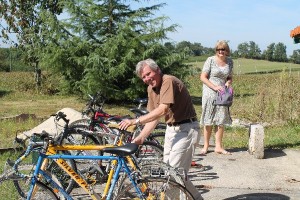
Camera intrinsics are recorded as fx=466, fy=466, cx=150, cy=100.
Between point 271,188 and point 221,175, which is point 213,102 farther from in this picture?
point 271,188

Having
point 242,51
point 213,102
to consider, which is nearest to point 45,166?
point 213,102

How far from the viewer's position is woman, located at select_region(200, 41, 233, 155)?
7445 mm

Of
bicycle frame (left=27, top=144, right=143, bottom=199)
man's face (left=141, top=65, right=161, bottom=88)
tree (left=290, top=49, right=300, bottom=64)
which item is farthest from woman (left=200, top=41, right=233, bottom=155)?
tree (left=290, top=49, right=300, bottom=64)

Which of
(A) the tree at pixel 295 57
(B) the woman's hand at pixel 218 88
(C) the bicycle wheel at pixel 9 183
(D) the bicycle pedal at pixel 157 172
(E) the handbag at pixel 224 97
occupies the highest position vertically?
(A) the tree at pixel 295 57

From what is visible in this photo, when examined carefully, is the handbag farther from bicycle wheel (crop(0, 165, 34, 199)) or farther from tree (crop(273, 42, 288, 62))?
tree (crop(273, 42, 288, 62))

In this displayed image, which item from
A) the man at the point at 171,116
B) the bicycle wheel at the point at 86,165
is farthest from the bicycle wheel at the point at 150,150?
the man at the point at 171,116

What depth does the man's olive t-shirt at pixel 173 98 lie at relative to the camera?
Answer: 4.49 metres

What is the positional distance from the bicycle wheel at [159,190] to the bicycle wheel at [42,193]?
70cm

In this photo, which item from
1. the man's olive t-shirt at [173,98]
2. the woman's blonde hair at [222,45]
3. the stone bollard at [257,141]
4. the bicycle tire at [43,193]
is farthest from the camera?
the stone bollard at [257,141]

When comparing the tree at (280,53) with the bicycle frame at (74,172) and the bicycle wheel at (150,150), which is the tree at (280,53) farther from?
the bicycle frame at (74,172)

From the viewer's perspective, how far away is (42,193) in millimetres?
4371

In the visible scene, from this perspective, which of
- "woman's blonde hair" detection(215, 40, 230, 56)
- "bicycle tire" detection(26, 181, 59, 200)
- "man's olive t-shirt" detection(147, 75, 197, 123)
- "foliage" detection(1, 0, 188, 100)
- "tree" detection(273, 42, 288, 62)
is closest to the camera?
"bicycle tire" detection(26, 181, 59, 200)

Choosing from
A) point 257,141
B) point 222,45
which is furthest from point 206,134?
point 222,45

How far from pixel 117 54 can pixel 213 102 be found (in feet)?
33.8
